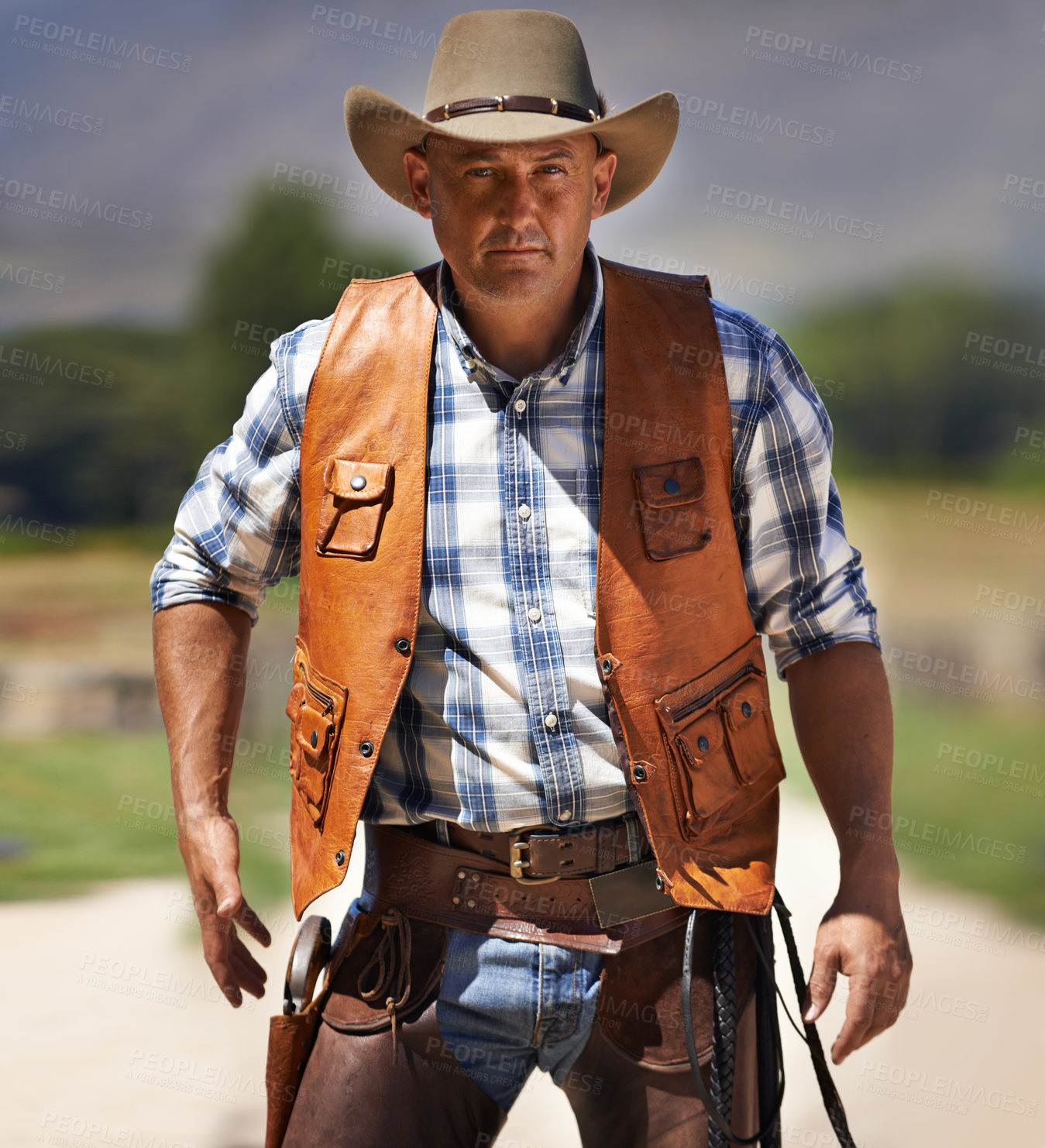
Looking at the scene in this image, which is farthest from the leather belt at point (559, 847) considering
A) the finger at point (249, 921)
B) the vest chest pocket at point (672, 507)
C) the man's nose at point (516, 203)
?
the man's nose at point (516, 203)

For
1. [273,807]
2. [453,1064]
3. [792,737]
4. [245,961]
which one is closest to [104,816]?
[273,807]

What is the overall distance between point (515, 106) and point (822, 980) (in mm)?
1112

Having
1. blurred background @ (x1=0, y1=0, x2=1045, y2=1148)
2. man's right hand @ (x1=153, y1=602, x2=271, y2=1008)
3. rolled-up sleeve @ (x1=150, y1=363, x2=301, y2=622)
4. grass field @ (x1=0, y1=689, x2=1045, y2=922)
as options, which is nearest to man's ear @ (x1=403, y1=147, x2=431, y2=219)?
rolled-up sleeve @ (x1=150, y1=363, x2=301, y2=622)

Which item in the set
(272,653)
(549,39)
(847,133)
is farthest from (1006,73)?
(549,39)

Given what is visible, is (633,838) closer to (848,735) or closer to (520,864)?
(520,864)

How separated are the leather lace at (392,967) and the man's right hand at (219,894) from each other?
14 cm

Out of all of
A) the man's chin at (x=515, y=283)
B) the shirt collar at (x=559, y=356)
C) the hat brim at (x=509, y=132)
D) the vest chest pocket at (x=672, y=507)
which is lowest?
the vest chest pocket at (x=672, y=507)

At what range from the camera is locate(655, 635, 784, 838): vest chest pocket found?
53.6 inches

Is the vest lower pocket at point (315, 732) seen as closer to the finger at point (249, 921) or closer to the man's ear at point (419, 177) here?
the finger at point (249, 921)

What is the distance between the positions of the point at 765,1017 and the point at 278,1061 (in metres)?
0.61

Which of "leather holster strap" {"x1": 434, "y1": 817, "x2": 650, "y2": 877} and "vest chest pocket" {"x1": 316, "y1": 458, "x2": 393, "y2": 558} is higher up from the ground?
"vest chest pocket" {"x1": 316, "y1": 458, "x2": 393, "y2": 558}

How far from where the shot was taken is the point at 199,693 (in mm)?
1510

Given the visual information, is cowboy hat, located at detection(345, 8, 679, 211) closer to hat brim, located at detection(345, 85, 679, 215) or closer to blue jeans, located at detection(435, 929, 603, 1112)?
hat brim, located at detection(345, 85, 679, 215)

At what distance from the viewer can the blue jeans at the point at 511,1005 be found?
1354 millimetres
